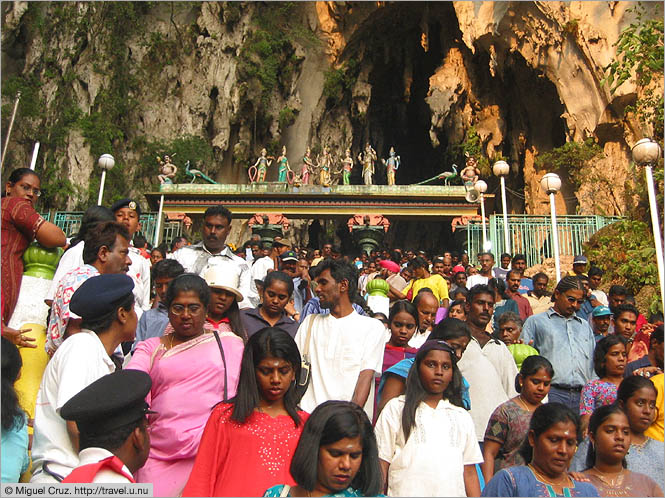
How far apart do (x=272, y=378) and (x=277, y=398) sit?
97 mm

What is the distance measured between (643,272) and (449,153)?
15.2 m

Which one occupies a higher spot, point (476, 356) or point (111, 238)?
point (111, 238)

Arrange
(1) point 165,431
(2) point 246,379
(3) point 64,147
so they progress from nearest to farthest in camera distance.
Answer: (2) point 246,379 < (1) point 165,431 < (3) point 64,147

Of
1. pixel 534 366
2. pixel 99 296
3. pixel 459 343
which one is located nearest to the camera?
pixel 99 296

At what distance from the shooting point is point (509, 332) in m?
5.33

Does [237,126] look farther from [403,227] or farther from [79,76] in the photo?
[403,227]

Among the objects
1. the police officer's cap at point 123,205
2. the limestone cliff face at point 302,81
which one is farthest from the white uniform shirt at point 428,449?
the limestone cliff face at point 302,81

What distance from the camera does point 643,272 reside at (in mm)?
10602

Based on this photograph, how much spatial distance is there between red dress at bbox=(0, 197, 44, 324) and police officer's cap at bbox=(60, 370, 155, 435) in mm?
2047

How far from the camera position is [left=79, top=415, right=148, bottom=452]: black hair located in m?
2.22

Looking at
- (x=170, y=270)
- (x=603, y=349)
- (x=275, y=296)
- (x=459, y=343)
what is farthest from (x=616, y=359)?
(x=170, y=270)

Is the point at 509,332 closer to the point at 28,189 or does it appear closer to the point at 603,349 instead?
the point at 603,349

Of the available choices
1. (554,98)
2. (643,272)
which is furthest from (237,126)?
(643,272)

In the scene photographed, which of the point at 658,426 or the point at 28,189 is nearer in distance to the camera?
the point at 658,426
